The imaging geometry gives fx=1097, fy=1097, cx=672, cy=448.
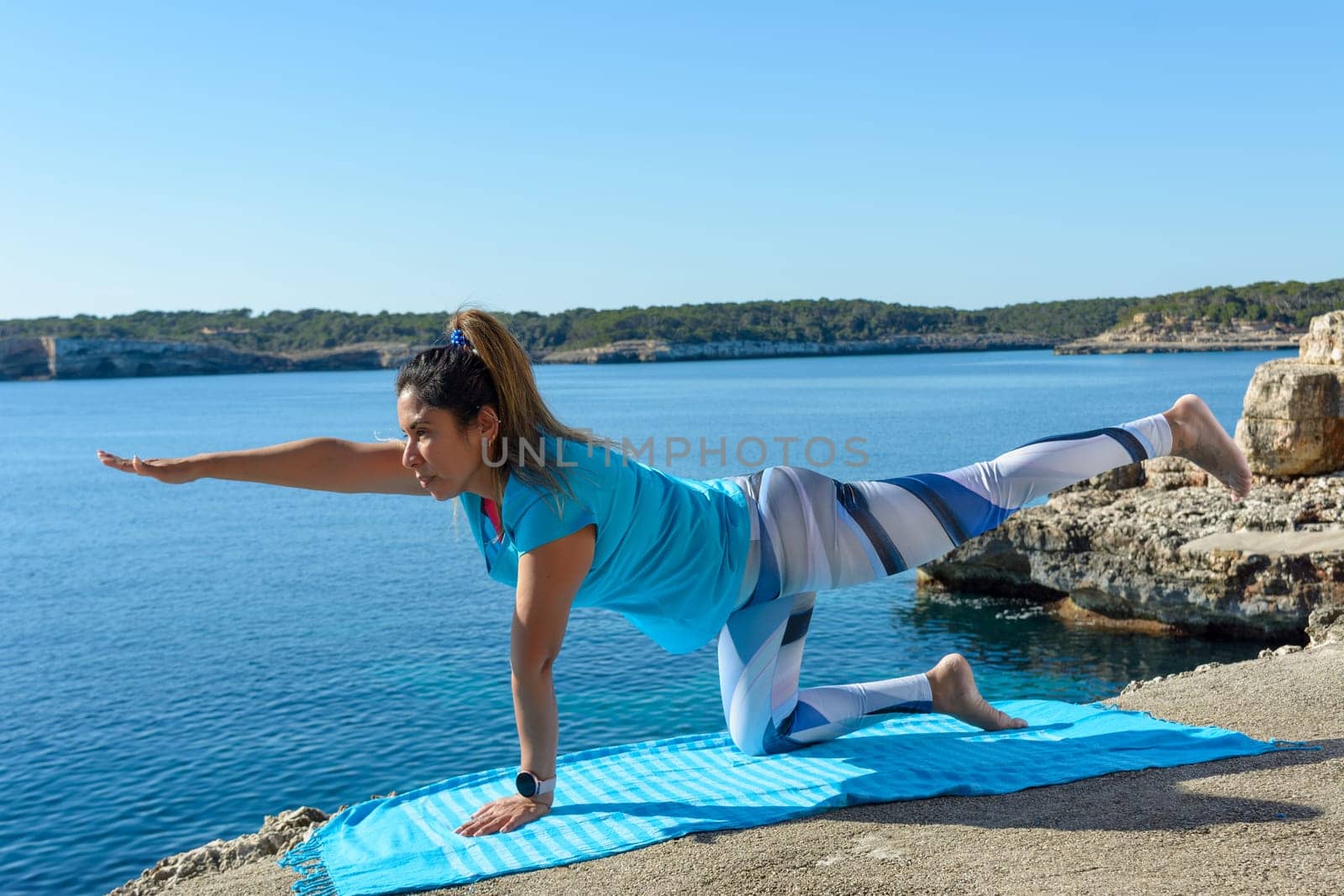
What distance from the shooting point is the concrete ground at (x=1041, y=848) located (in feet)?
10.8

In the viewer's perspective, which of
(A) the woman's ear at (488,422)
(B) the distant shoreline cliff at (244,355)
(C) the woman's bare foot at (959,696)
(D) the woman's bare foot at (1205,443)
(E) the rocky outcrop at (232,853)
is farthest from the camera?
(B) the distant shoreline cliff at (244,355)

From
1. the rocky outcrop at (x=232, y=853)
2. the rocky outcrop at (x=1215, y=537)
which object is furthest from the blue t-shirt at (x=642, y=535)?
the rocky outcrop at (x=1215, y=537)

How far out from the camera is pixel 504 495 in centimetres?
351

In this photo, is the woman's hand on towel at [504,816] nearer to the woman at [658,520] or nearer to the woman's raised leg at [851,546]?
the woman at [658,520]

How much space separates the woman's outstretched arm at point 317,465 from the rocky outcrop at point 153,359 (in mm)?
129226

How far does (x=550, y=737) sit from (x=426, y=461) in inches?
39.3

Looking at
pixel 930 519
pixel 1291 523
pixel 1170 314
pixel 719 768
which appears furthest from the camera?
pixel 1170 314

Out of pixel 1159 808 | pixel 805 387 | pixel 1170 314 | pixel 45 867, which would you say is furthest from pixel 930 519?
pixel 1170 314

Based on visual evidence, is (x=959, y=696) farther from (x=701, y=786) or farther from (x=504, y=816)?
(x=504, y=816)

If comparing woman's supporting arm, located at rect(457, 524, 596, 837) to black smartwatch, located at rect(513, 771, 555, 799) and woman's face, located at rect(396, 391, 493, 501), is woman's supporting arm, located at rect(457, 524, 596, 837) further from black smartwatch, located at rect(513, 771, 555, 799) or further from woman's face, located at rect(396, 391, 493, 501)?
woman's face, located at rect(396, 391, 493, 501)

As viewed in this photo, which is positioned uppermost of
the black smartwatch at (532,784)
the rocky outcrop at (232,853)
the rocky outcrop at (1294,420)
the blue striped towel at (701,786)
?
the rocky outcrop at (1294,420)

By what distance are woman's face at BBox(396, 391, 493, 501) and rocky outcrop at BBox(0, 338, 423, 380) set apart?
129787 millimetres

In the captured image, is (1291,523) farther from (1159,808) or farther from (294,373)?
(294,373)

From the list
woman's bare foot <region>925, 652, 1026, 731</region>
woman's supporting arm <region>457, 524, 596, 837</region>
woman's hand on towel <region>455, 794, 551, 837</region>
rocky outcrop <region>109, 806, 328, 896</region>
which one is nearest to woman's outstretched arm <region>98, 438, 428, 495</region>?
woman's supporting arm <region>457, 524, 596, 837</region>
